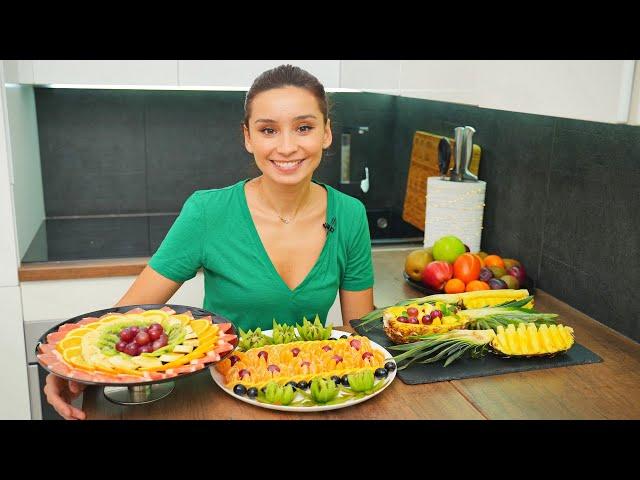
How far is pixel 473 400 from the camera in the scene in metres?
1.40

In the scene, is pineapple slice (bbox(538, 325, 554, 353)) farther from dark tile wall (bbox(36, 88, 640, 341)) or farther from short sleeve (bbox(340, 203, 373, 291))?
short sleeve (bbox(340, 203, 373, 291))

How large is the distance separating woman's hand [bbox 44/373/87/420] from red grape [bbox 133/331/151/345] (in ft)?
0.50

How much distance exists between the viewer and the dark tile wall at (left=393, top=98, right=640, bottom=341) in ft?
6.01

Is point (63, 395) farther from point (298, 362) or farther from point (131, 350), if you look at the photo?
point (298, 362)

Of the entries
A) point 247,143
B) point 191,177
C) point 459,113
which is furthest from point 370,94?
A: point 247,143

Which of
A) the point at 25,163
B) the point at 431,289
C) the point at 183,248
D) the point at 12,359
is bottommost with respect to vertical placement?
the point at 12,359

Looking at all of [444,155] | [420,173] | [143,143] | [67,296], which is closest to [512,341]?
[444,155]

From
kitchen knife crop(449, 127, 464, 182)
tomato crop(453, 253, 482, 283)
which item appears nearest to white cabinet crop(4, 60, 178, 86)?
kitchen knife crop(449, 127, 464, 182)

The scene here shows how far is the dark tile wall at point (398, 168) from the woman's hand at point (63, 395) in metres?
1.32

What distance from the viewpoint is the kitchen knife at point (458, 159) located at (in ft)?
7.95

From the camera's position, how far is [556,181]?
2.12m

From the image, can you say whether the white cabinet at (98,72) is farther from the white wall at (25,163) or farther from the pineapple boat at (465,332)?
the pineapple boat at (465,332)

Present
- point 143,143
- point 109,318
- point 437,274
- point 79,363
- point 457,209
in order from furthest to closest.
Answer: point 143,143
point 457,209
point 437,274
point 109,318
point 79,363

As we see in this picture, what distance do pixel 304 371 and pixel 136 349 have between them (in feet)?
1.11
